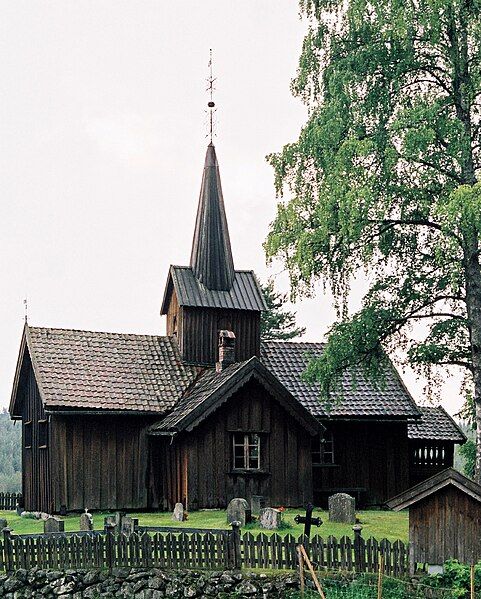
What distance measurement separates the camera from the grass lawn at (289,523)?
1156 inches

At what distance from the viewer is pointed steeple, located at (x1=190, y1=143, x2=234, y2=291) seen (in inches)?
1654

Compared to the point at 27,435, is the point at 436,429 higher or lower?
Answer: lower

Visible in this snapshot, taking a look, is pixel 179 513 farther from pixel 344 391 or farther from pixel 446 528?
pixel 446 528

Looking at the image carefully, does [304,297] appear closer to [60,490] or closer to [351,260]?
[351,260]

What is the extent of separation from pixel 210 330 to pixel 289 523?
11863 millimetres

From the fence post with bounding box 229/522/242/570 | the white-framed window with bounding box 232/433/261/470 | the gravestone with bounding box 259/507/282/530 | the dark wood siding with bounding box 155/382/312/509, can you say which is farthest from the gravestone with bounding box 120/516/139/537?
the white-framed window with bounding box 232/433/261/470

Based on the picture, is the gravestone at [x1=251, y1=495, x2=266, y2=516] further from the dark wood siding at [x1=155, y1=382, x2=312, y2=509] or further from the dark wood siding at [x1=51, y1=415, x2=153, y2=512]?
the dark wood siding at [x1=51, y1=415, x2=153, y2=512]

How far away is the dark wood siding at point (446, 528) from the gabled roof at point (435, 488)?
22 cm

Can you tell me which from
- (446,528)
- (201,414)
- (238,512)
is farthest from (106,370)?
(446,528)

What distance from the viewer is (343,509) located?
3109 cm

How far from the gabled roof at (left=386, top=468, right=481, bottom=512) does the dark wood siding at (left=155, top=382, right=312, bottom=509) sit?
11.6m

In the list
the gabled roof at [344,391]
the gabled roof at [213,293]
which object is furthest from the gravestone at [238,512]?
the gabled roof at [213,293]

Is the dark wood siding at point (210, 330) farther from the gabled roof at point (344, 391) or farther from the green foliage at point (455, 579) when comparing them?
the green foliage at point (455, 579)

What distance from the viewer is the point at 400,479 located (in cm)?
4059
